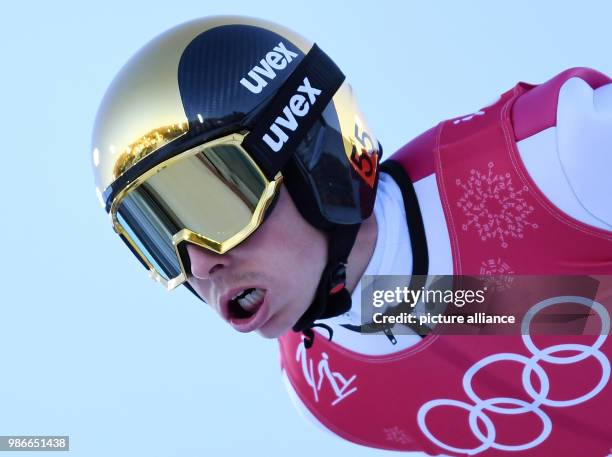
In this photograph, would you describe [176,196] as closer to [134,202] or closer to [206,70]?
[134,202]

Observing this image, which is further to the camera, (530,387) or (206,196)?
(530,387)

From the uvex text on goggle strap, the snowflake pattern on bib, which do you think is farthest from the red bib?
the uvex text on goggle strap

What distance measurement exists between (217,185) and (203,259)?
0.11 meters

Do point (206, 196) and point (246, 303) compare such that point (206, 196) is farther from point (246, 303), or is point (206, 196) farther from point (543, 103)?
point (543, 103)

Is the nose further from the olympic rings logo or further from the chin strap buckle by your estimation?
the olympic rings logo

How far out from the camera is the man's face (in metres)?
1.18

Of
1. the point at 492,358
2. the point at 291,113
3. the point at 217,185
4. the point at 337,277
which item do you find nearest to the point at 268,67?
the point at 291,113

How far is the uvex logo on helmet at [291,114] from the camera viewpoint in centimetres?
118

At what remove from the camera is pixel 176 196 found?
1.14 metres

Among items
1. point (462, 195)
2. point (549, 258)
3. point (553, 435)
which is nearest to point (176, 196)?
point (462, 195)

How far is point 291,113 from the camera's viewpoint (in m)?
1.20

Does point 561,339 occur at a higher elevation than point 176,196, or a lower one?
lower

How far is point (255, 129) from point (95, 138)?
0.78 ft

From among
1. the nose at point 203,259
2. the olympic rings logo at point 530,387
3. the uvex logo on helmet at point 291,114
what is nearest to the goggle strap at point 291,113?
the uvex logo on helmet at point 291,114
